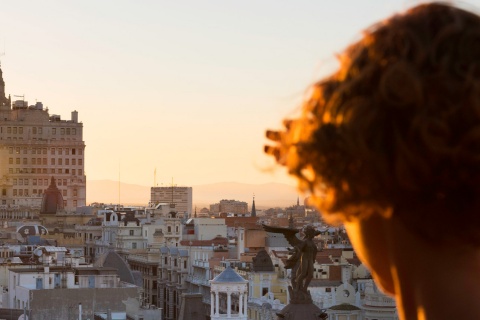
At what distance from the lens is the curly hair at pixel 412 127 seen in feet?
7.17

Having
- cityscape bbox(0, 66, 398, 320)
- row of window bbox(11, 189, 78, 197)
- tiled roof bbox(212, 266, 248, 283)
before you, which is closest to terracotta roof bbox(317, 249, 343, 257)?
cityscape bbox(0, 66, 398, 320)

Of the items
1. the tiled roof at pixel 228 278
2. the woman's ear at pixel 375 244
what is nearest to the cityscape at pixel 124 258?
the tiled roof at pixel 228 278

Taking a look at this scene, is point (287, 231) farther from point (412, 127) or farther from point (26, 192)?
point (26, 192)

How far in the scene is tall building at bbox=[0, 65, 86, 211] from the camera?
152875mm

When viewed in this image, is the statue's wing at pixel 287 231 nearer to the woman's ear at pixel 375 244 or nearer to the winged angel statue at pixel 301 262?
the winged angel statue at pixel 301 262

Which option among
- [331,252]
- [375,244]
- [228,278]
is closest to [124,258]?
→ [331,252]

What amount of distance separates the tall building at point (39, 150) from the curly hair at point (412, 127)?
149848mm

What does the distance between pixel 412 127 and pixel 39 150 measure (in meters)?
153

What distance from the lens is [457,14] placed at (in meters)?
2.28

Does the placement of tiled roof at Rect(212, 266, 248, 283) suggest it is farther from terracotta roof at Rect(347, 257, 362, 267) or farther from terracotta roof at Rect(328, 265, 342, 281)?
terracotta roof at Rect(347, 257, 362, 267)

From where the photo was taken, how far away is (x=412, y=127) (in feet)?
7.19

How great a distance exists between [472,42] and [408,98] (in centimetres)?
15

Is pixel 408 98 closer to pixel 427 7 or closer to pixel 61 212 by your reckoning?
pixel 427 7

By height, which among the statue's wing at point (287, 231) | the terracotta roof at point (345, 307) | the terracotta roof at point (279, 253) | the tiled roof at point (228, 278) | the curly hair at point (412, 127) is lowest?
the terracotta roof at point (345, 307)
